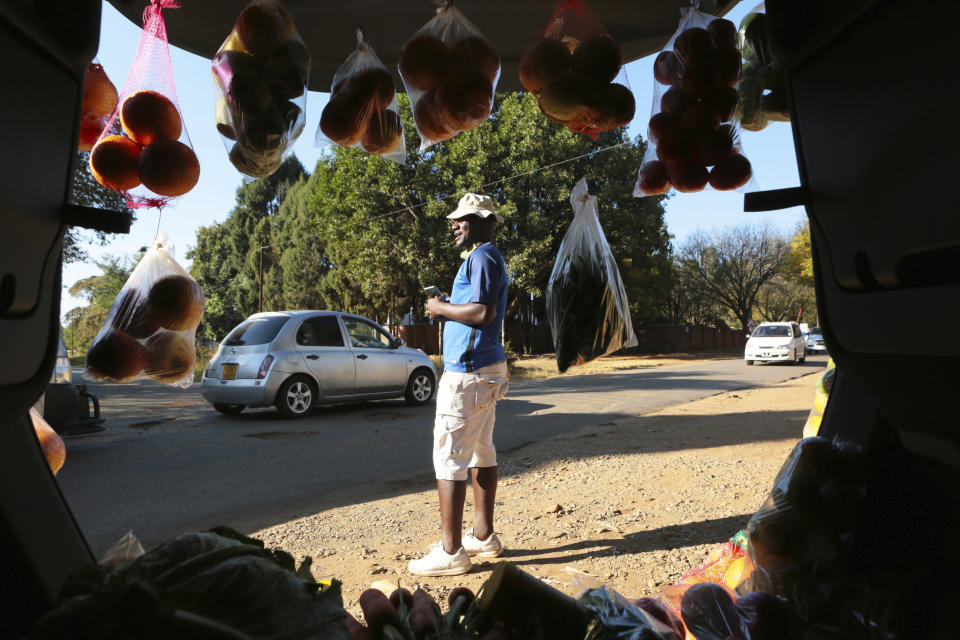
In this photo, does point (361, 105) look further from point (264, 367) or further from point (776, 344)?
point (776, 344)

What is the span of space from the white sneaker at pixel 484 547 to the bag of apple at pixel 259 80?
270 centimetres

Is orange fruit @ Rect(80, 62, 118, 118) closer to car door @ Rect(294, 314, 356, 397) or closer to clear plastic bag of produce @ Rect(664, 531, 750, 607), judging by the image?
clear plastic bag of produce @ Rect(664, 531, 750, 607)

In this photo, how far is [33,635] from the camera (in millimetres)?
784

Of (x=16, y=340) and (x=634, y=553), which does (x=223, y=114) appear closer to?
(x=16, y=340)

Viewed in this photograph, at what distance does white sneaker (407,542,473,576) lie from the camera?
10.8ft

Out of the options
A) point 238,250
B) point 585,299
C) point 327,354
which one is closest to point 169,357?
point 585,299

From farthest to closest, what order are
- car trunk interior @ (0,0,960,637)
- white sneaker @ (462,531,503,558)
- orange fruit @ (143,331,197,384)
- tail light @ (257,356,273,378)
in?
tail light @ (257,356,273,378) < white sneaker @ (462,531,503,558) < orange fruit @ (143,331,197,384) < car trunk interior @ (0,0,960,637)

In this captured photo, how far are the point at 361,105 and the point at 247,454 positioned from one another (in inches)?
229

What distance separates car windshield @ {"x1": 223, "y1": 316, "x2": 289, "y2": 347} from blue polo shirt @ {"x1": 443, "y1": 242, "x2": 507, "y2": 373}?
6.23 m

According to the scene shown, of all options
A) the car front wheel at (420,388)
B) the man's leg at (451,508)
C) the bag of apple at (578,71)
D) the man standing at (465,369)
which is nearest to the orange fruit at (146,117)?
the bag of apple at (578,71)

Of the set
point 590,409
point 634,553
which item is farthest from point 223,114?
point 590,409

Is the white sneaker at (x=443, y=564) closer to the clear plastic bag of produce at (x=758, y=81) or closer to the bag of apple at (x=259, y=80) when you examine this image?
the bag of apple at (x=259, y=80)

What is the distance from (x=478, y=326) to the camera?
3.17 metres

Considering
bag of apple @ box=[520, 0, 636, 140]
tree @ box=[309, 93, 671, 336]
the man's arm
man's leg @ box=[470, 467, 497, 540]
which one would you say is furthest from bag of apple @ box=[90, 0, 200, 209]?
tree @ box=[309, 93, 671, 336]
